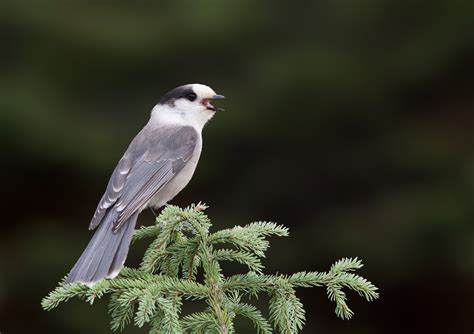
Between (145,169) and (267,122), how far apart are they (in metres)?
3.02

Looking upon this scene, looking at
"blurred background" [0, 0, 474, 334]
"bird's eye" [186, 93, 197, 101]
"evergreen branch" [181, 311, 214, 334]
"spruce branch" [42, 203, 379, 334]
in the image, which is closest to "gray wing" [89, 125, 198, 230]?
"bird's eye" [186, 93, 197, 101]

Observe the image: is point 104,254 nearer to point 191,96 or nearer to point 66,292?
point 66,292

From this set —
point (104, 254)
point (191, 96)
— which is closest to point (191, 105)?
point (191, 96)

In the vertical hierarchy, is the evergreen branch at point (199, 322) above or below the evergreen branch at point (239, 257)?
below

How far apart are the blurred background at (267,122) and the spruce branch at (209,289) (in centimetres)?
382

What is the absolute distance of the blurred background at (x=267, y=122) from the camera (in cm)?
645

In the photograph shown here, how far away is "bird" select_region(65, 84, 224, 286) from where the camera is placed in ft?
9.50

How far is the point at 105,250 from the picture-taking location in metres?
2.98

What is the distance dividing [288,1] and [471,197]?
2.43 m

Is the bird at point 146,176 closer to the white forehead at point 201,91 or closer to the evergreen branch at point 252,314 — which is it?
the white forehead at point 201,91

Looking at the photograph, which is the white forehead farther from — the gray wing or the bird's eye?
the gray wing

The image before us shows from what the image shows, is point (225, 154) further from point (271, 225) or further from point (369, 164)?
point (271, 225)

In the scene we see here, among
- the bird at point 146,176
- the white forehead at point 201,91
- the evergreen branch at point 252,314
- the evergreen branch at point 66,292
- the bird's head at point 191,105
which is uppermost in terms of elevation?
Result: the white forehead at point 201,91

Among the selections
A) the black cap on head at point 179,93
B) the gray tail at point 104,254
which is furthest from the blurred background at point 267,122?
the gray tail at point 104,254
